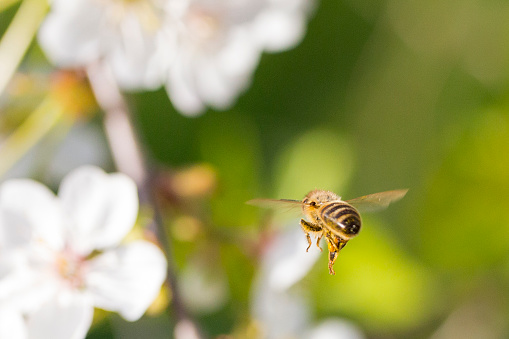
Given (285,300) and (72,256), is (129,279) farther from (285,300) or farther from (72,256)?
(285,300)

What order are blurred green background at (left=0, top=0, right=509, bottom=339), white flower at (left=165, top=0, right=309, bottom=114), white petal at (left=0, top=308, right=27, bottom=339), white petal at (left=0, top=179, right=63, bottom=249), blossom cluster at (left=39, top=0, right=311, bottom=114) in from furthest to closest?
blurred green background at (left=0, top=0, right=509, bottom=339) → white flower at (left=165, top=0, right=309, bottom=114) → blossom cluster at (left=39, top=0, right=311, bottom=114) → white petal at (left=0, top=179, right=63, bottom=249) → white petal at (left=0, top=308, right=27, bottom=339)

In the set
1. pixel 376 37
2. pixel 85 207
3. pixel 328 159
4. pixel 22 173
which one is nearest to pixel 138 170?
pixel 85 207

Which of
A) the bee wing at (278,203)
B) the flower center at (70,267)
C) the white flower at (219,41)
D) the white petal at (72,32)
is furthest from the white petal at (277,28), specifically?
the flower center at (70,267)

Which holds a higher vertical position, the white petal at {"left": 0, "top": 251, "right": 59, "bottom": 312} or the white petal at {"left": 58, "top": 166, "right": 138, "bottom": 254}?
the white petal at {"left": 58, "top": 166, "right": 138, "bottom": 254}

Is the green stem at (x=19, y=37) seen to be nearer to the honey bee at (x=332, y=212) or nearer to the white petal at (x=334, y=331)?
the honey bee at (x=332, y=212)

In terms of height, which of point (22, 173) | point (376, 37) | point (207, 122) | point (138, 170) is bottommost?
point (22, 173)

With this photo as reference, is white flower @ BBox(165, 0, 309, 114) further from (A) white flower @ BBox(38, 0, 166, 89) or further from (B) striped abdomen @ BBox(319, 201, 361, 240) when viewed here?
(B) striped abdomen @ BBox(319, 201, 361, 240)

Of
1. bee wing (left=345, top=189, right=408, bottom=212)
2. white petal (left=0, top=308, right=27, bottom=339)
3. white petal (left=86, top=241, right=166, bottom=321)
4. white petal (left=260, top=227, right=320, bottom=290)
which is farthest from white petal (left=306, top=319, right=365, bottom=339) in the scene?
white petal (left=0, top=308, right=27, bottom=339)

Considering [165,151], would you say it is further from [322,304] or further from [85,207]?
[85,207]
